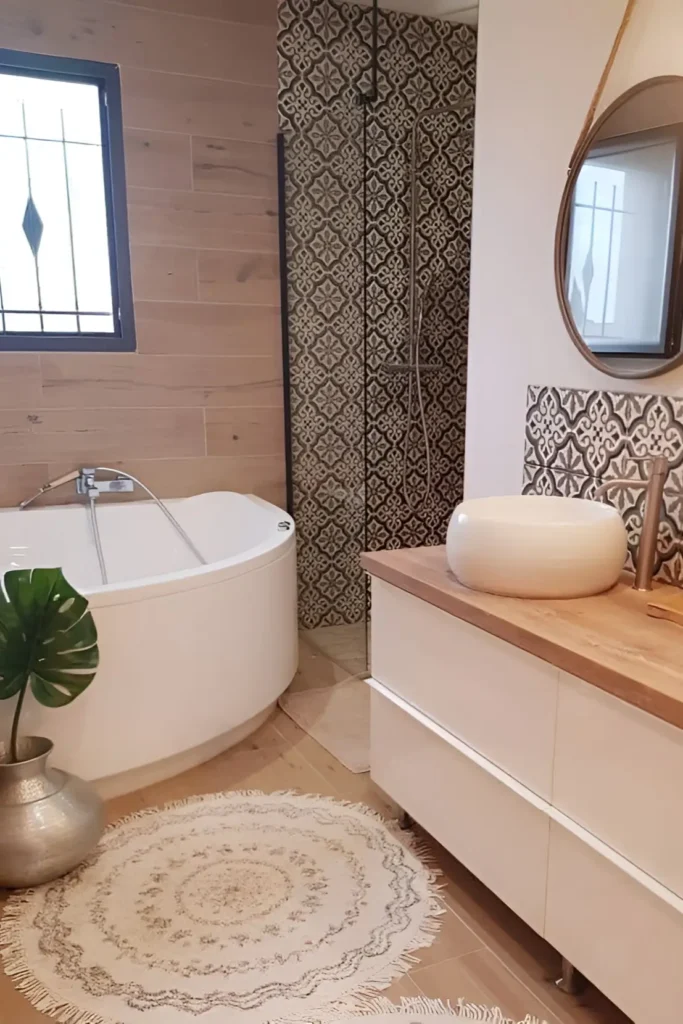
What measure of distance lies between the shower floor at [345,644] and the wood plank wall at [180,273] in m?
0.75

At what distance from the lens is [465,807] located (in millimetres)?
1814

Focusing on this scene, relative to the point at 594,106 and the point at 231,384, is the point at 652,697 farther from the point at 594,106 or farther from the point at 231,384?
the point at 231,384

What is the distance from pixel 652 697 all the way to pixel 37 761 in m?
1.41

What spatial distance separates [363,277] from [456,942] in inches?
103

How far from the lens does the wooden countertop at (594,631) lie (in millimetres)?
1309

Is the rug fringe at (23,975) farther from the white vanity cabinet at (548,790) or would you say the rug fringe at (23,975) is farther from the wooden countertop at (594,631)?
the wooden countertop at (594,631)

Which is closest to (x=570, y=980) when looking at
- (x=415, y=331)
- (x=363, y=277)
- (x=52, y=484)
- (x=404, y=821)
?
(x=404, y=821)

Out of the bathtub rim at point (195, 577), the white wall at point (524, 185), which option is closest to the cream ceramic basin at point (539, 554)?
the white wall at point (524, 185)

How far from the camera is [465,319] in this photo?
366 centimetres

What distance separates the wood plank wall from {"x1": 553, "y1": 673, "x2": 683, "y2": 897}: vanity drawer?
228 cm

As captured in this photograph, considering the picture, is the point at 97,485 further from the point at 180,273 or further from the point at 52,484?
the point at 180,273

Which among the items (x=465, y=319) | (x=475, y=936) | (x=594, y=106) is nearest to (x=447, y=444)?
(x=465, y=319)

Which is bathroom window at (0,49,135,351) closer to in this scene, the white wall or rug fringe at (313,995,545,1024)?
the white wall

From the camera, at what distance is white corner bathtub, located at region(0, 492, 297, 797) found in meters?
2.16
